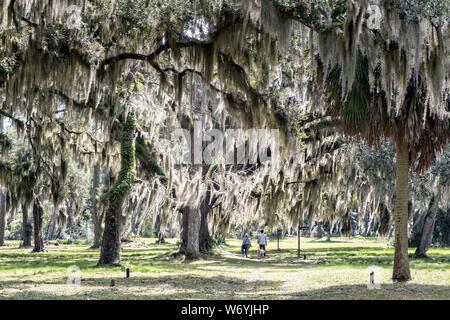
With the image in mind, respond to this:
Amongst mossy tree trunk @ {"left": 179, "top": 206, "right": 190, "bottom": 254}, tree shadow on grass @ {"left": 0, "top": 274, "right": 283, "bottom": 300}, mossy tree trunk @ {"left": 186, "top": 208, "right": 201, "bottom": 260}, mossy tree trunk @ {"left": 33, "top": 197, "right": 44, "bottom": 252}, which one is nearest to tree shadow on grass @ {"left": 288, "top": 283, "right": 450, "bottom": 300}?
tree shadow on grass @ {"left": 0, "top": 274, "right": 283, "bottom": 300}

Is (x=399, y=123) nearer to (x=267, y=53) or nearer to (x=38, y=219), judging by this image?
(x=267, y=53)

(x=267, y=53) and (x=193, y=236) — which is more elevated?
(x=267, y=53)

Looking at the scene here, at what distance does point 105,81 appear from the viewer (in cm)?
1259

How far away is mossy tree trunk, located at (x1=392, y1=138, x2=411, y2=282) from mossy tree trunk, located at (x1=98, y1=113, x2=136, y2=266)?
8.02 meters

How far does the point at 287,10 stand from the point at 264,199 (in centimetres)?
1282

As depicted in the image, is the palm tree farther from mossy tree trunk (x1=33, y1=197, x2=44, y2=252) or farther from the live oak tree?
mossy tree trunk (x1=33, y1=197, x2=44, y2=252)

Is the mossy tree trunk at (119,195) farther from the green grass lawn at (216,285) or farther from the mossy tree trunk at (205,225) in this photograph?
the mossy tree trunk at (205,225)

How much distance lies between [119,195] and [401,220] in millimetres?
8315

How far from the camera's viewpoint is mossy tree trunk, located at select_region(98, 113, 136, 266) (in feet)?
60.6

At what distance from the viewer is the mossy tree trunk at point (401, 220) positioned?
1321 cm

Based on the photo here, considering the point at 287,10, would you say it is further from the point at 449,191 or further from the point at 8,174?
the point at 8,174

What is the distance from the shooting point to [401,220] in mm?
13383

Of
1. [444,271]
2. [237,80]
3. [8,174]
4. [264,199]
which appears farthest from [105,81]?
[8,174]

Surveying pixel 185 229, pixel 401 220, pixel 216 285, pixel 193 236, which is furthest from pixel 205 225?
pixel 401 220
